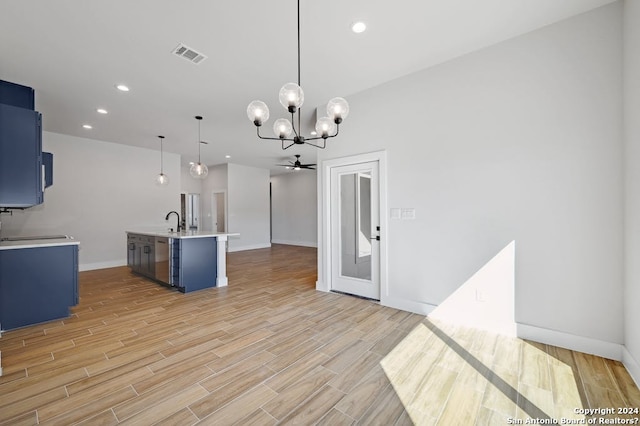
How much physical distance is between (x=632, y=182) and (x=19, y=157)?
607 centimetres

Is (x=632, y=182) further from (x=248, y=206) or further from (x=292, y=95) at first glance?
(x=248, y=206)

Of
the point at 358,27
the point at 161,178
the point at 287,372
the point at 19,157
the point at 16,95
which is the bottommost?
the point at 287,372

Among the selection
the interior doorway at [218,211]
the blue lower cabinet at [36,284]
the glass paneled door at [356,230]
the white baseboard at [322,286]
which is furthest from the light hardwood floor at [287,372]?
the interior doorway at [218,211]

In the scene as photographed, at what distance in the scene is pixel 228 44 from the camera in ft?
9.29

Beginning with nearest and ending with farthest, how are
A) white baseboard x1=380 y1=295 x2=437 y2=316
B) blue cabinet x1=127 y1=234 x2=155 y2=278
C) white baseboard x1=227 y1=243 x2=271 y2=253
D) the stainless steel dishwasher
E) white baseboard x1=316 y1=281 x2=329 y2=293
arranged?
white baseboard x1=380 y1=295 x2=437 y2=316, white baseboard x1=316 y1=281 x2=329 y2=293, the stainless steel dishwasher, blue cabinet x1=127 y1=234 x2=155 y2=278, white baseboard x1=227 y1=243 x2=271 y2=253

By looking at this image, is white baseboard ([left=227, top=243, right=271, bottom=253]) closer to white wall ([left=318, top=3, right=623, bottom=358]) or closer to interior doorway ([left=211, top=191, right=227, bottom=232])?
interior doorway ([left=211, top=191, right=227, bottom=232])

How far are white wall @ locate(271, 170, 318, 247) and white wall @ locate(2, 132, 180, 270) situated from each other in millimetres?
4568

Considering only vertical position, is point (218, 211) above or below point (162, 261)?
above

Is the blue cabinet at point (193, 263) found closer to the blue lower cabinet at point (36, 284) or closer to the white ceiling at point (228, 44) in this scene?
the blue lower cabinet at point (36, 284)

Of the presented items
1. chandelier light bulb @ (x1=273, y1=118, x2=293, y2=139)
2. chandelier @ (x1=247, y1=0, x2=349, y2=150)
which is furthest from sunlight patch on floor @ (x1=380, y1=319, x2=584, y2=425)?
chandelier light bulb @ (x1=273, y1=118, x2=293, y2=139)

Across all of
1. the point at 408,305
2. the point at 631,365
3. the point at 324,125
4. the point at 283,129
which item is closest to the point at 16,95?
the point at 283,129

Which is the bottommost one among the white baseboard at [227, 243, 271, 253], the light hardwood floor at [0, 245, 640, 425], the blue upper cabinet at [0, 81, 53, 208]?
the light hardwood floor at [0, 245, 640, 425]

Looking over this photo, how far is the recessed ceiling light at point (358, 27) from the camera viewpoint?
253 centimetres

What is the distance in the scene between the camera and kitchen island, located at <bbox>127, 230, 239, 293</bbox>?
439cm
